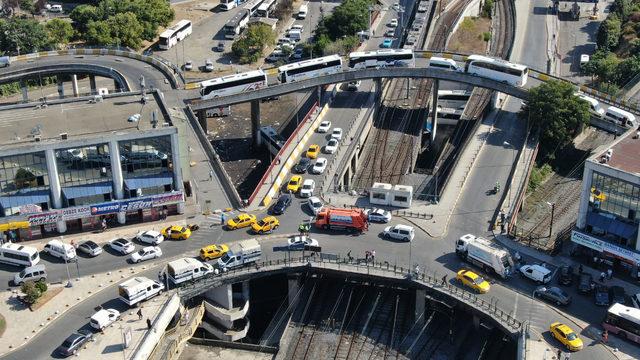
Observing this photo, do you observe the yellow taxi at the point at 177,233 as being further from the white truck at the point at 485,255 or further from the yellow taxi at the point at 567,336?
the yellow taxi at the point at 567,336

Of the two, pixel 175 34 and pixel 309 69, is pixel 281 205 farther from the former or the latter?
pixel 175 34

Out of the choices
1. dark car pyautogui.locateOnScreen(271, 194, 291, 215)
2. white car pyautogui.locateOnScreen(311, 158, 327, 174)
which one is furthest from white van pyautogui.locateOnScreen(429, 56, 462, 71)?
dark car pyautogui.locateOnScreen(271, 194, 291, 215)

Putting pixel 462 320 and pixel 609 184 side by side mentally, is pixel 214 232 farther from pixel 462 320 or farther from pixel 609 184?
pixel 609 184

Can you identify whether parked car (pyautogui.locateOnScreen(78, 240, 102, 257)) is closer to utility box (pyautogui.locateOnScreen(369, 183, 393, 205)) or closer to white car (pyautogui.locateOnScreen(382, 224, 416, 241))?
white car (pyautogui.locateOnScreen(382, 224, 416, 241))

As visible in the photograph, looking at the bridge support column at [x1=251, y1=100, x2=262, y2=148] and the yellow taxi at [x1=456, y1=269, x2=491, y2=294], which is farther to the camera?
the bridge support column at [x1=251, y1=100, x2=262, y2=148]

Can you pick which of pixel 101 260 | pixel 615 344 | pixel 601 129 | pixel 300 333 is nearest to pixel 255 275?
pixel 300 333

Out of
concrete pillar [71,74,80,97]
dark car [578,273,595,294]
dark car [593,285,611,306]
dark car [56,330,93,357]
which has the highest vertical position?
concrete pillar [71,74,80,97]

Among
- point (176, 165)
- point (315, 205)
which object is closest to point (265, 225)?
point (315, 205)
